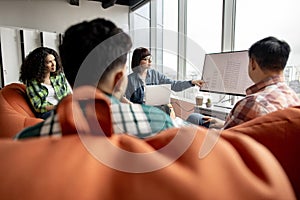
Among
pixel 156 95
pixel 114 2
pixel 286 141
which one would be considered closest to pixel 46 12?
pixel 114 2

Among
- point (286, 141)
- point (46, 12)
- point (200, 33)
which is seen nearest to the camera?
point (286, 141)

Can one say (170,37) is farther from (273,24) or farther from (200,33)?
(273,24)

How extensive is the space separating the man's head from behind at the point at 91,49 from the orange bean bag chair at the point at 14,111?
1.71 ft

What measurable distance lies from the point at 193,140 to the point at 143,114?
245 mm

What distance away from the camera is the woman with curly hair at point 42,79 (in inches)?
79.6

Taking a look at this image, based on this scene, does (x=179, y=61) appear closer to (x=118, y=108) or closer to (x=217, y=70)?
(x=217, y=70)

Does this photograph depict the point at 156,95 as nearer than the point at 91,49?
No

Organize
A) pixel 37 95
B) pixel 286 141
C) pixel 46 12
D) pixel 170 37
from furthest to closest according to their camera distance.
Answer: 1. pixel 46 12
2. pixel 170 37
3. pixel 37 95
4. pixel 286 141

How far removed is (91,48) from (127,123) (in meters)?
0.29

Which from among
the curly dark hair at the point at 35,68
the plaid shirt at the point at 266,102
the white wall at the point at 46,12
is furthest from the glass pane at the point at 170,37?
the plaid shirt at the point at 266,102

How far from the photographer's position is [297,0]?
6.77 ft

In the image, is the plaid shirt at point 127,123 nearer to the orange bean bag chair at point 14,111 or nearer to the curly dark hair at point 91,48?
the curly dark hair at point 91,48

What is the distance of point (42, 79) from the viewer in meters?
2.26

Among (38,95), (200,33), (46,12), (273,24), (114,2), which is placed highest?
(114,2)
